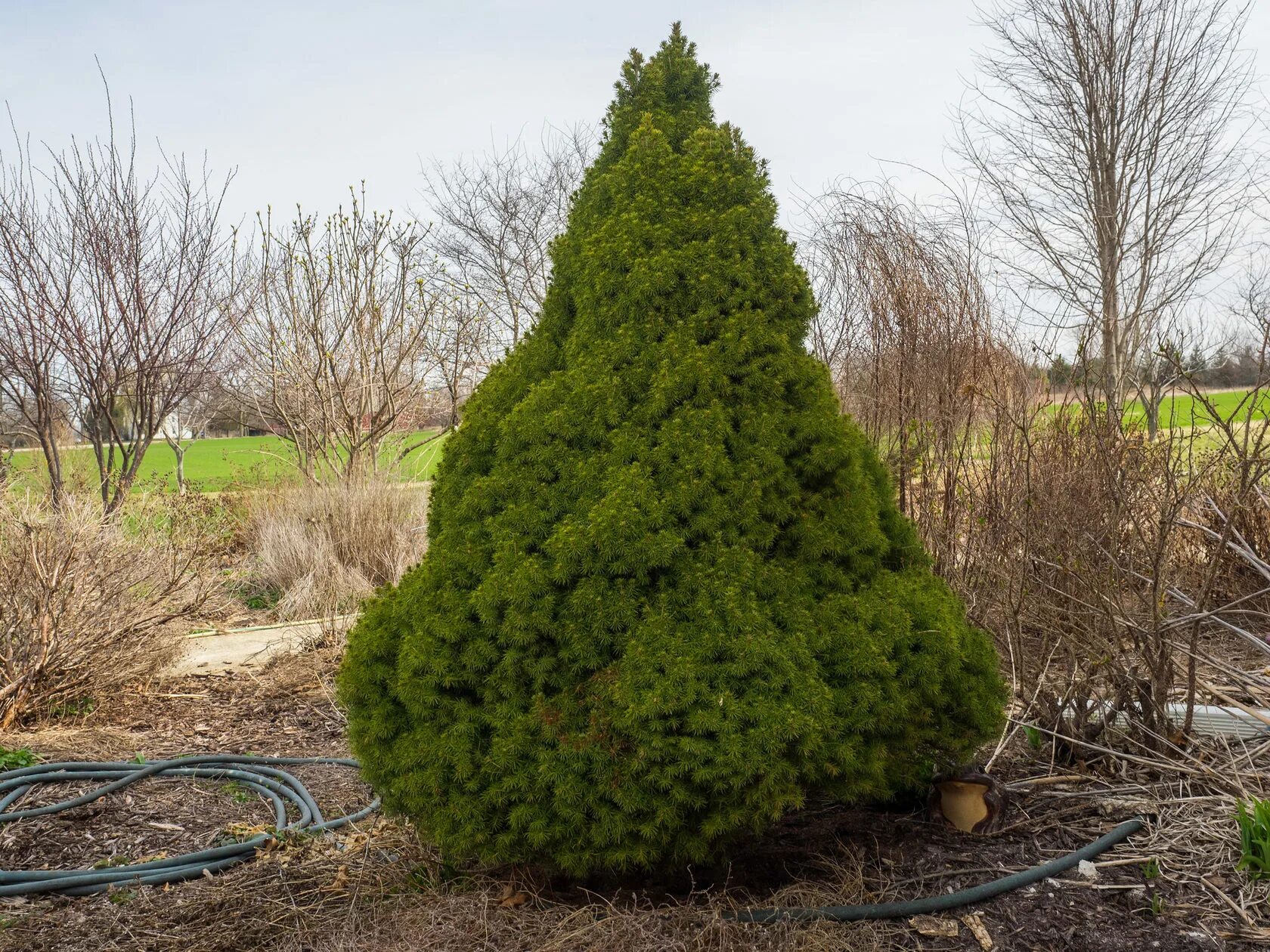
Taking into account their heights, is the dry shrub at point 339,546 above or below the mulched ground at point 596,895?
above

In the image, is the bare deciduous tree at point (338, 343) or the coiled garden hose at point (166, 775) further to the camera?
the bare deciduous tree at point (338, 343)

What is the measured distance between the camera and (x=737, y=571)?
8.00 feet

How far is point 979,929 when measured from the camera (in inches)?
92.7

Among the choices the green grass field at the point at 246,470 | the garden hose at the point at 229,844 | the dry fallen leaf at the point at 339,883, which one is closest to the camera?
the garden hose at the point at 229,844

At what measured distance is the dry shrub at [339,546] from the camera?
769 cm

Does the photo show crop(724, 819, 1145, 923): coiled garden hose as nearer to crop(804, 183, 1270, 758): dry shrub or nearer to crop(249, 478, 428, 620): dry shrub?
crop(804, 183, 1270, 758): dry shrub

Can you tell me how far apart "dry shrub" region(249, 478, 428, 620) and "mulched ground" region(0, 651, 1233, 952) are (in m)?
4.14

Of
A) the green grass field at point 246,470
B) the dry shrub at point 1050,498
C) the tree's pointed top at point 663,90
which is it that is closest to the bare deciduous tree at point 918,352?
the dry shrub at point 1050,498

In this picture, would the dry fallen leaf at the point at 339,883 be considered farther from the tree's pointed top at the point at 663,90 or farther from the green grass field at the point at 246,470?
the green grass field at the point at 246,470

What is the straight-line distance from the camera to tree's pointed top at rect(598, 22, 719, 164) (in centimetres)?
300

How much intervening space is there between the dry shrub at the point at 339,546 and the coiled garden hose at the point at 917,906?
562 cm

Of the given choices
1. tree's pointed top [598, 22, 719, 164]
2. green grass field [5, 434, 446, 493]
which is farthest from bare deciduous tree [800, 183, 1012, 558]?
green grass field [5, 434, 446, 493]

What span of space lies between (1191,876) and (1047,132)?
45.7 feet

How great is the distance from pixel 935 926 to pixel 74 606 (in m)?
4.47
